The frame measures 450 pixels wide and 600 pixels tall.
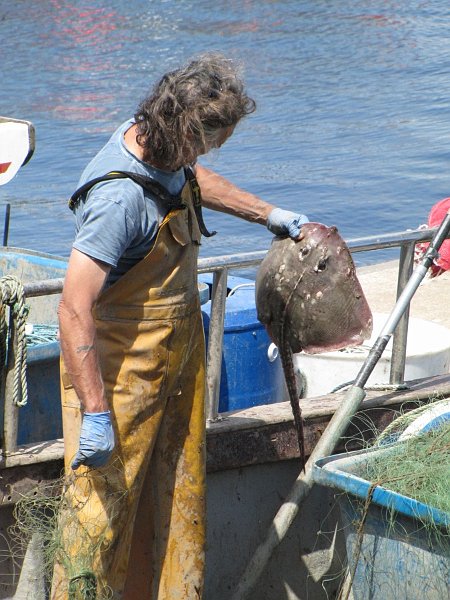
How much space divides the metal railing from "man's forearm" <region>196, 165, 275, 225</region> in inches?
9.1

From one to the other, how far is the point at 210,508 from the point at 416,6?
30.5 meters

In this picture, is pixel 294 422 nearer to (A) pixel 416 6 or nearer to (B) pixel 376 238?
(B) pixel 376 238

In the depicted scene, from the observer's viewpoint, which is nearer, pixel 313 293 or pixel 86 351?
pixel 86 351

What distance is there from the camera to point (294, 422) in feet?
14.2

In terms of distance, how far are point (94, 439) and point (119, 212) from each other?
71cm

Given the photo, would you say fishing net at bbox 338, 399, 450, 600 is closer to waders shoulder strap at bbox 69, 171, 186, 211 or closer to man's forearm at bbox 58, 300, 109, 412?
man's forearm at bbox 58, 300, 109, 412

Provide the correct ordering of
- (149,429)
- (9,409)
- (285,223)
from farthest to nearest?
(285,223) → (9,409) → (149,429)

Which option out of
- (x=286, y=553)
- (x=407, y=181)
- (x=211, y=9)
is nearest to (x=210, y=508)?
(x=286, y=553)

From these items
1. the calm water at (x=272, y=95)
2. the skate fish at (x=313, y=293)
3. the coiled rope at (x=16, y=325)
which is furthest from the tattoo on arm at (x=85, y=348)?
the calm water at (x=272, y=95)

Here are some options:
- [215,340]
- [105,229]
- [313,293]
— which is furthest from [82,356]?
[215,340]

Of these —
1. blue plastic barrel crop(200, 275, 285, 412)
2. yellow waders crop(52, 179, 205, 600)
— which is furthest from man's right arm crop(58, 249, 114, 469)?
blue plastic barrel crop(200, 275, 285, 412)

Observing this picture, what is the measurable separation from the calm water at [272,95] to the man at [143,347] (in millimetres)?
8742

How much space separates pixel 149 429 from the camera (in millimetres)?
3451

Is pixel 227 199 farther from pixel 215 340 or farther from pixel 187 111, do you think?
pixel 187 111
